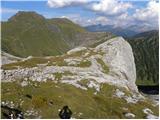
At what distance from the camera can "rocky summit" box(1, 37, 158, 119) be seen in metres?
60.4

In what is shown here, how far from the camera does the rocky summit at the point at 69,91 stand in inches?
2377

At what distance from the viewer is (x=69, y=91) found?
70688 mm

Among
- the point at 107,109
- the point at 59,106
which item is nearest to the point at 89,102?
the point at 107,109

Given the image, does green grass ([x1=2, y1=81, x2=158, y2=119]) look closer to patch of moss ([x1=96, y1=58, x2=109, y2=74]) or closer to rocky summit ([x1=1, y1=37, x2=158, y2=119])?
rocky summit ([x1=1, y1=37, x2=158, y2=119])

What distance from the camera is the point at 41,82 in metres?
74.6

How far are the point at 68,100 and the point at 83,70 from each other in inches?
1073

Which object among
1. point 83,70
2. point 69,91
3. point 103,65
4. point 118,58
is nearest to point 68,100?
point 69,91

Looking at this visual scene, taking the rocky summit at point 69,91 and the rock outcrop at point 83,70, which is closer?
the rocky summit at point 69,91

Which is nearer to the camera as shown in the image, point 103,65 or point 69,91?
point 69,91

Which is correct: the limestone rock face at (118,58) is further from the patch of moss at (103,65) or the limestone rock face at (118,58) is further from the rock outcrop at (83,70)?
the patch of moss at (103,65)

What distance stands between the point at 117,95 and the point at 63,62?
2649 centimetres

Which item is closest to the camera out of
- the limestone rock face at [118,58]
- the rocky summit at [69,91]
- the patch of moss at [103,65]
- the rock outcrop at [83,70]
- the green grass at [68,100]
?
the green grass at [68,100]

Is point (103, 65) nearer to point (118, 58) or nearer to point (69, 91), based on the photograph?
point (118, 58)

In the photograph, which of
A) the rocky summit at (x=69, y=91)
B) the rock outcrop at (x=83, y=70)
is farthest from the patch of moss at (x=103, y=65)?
the rocky summit at (x=69, y=91)
